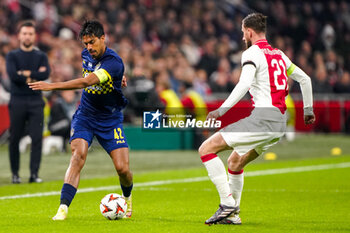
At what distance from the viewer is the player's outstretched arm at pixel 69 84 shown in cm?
717

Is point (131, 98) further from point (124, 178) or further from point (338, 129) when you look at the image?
point (124, 178)

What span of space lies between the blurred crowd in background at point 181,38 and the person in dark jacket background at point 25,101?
534cm

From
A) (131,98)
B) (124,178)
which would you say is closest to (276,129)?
(124,178)

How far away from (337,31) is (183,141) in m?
13.1

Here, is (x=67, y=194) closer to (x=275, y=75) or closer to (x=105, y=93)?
(x=105, y=93)

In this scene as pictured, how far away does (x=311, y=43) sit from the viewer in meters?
29.1

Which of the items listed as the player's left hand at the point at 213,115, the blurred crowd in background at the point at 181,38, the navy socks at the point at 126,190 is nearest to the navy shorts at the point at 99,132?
the navy socks at the point at 126,190

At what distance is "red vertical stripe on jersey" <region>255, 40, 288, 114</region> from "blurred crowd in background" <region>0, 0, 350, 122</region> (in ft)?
33.4

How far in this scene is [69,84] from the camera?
24.1 ft

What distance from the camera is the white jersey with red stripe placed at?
766 cm

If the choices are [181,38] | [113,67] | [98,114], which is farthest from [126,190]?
[181,38]

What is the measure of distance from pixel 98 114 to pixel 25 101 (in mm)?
3829

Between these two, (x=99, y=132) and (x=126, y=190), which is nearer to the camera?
(x=99, y=132)

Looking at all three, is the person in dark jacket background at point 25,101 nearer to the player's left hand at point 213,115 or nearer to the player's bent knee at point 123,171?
the player's bent knee at point 123,171
